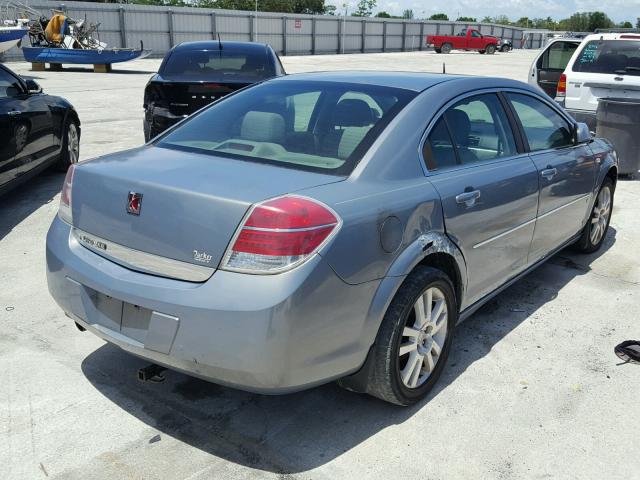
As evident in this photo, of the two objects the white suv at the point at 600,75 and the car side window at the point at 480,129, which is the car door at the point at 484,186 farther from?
the white suv at the point at 600,75

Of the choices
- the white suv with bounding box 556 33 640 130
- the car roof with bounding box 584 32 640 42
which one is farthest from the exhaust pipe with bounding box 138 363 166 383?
the car roof with bounding box 584 32 640 42

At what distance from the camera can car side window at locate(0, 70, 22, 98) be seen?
6562mm

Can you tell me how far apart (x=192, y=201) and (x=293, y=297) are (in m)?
0.60

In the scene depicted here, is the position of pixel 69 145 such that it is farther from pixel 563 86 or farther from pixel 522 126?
pixel 563 86

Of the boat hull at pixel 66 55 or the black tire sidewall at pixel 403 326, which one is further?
the boat hull at pixel 66 55

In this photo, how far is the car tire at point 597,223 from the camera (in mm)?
5465

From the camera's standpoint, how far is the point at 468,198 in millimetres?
3420

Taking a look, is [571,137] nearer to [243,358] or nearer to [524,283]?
[524,283]

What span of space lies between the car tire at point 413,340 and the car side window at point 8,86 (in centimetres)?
523

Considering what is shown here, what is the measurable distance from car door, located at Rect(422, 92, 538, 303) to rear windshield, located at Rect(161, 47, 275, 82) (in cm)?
500

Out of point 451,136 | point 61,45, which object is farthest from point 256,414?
point 61,45

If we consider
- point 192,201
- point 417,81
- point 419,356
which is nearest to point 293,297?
point 192,201

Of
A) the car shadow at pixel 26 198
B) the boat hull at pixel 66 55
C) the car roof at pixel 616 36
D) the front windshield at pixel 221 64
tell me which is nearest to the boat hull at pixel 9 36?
the boat hull at pixel 66 55

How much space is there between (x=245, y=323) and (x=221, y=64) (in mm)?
6900
